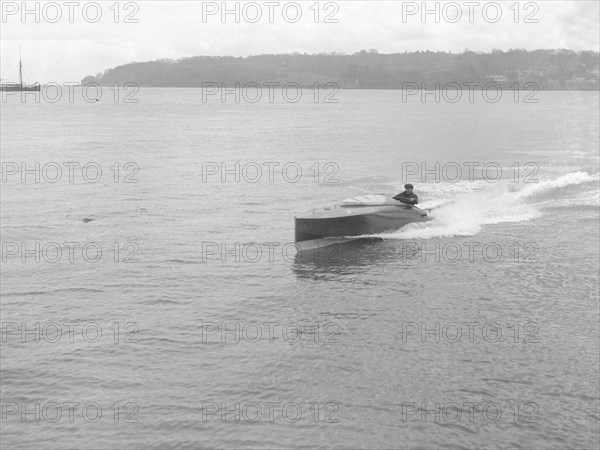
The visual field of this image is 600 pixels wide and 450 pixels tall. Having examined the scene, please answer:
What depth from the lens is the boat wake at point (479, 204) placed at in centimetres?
4169

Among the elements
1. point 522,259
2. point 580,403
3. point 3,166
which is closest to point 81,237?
point 522,259

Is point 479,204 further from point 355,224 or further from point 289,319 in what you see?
point 289,319

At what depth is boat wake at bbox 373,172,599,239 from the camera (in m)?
41.7

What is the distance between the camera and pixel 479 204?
48.1 metres

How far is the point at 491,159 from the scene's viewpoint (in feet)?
261

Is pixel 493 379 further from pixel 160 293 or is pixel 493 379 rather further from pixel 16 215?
pixel 16 215

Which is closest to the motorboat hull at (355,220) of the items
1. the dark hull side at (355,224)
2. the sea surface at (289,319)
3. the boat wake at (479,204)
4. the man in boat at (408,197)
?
the dark hull side at (355,224)

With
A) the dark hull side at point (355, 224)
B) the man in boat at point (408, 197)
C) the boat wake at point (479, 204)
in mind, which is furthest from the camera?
the boat wake at point (479, 204)

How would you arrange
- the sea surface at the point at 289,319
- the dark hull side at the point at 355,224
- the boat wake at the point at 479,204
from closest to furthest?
the sea surface at the point at 289,319
the dark hull side at the point at 355,224
the boat wake at the point at 479,204

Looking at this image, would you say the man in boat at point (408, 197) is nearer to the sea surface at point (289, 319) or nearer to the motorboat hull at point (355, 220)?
the motorboat hull at point (355, 220)

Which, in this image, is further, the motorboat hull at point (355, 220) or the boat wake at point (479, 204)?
the boat wake at point (479, 204)

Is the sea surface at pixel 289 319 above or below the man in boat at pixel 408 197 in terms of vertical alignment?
below

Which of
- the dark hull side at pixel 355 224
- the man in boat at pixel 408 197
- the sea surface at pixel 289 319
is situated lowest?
the sea surface at pixel 289 319

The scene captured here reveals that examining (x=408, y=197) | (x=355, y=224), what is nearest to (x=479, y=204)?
(x=408, y=197)
